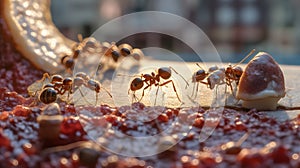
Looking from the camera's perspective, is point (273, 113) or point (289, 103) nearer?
point (273, 113)

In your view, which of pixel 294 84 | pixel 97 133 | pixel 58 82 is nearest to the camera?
pixel 97 133

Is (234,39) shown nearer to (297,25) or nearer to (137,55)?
(297,25)

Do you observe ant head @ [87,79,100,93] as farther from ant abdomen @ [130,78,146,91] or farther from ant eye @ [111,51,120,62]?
ant eye @ [111,51,120,62]

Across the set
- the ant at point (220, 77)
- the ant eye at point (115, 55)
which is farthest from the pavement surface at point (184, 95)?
the ant eye at point (115, 55)

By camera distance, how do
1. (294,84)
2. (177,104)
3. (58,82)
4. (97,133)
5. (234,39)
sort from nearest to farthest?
(97,133) < (177,104) < (58,82) < (294,84) < (234,39)

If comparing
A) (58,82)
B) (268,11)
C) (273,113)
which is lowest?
(273,113)

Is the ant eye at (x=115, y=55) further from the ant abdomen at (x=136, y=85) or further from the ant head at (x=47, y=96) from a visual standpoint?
the ant head at (x=47, y=96)

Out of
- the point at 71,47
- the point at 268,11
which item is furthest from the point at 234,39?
the point at 71,47

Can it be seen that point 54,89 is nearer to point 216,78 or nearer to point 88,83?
point 88,83
